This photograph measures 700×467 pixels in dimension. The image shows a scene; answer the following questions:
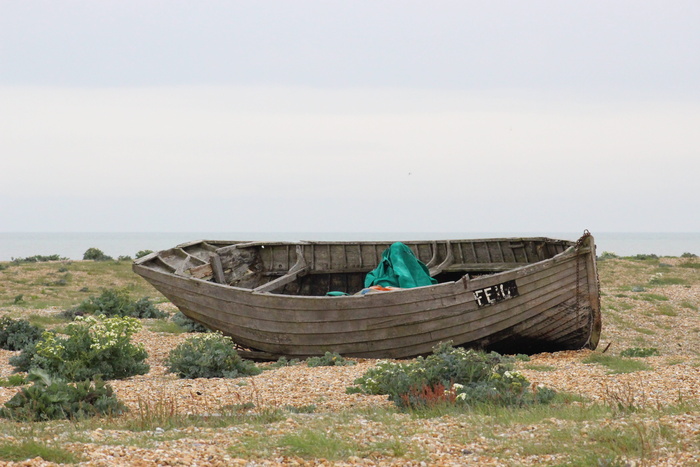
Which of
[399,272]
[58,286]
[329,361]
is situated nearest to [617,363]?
[329,361]

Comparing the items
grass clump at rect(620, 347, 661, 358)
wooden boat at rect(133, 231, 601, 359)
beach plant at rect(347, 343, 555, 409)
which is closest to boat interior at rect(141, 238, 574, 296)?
wooden boat at rect(133, 231, 601, 359)

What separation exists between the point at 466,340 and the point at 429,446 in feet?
22.0

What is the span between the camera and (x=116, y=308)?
20266 millimetres

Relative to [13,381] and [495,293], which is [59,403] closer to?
[13,381]

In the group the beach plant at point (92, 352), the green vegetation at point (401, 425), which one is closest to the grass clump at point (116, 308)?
the beach plant at point (92, 352)

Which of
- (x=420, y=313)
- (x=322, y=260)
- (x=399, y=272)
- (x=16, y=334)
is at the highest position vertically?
(x=322, y=260)

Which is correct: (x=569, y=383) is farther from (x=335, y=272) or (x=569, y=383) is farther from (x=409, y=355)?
(x=335, y=272)

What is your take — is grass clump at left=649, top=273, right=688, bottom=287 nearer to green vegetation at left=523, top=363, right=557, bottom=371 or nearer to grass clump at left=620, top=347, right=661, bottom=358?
grass clump at left=620, top=347, right=661, bottom=358

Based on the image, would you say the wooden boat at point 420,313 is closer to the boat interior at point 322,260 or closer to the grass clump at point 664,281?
the boat interior at point 322,260

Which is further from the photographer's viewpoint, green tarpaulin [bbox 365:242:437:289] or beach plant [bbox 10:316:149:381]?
green tarpaulin [bbox 365:242:437:289]

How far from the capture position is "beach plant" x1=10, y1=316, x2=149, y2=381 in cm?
1135

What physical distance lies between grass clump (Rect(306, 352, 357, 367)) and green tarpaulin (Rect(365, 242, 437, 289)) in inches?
107

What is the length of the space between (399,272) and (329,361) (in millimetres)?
3191

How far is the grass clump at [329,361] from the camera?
12.6 meters
